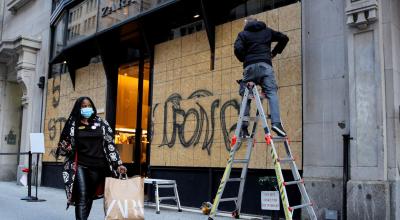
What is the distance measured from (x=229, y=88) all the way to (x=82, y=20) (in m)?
6.08

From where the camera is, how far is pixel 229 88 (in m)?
8.88

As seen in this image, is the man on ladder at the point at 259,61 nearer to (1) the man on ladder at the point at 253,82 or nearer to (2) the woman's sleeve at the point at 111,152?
(1) the man on ladder at the point at 253,82

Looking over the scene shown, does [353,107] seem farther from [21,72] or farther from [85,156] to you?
[21,72]

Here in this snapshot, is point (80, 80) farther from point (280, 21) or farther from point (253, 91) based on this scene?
point (253, 91)

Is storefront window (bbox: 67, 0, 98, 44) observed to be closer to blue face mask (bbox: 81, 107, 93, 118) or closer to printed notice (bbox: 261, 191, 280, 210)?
blue face mask (bbox: 81, 107, 93, 118)

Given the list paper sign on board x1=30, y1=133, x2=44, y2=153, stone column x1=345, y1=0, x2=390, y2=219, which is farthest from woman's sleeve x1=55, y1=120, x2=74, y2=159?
paper sign on board x1=30, y1=133, x2=44, y2=153

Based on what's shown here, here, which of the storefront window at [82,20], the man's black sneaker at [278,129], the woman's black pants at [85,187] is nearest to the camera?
the man's black sneaker at [278,129]

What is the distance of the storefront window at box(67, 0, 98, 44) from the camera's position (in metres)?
12.4

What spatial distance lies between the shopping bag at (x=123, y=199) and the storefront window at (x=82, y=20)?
7.30m

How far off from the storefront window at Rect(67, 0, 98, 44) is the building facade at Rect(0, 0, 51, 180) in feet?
8.28

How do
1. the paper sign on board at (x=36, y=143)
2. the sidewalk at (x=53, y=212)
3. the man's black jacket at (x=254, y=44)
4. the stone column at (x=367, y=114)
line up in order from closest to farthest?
the man's black jacket at (x=254, y=44) < the stone column at (x=367, y=114) < the sidewalk at (x=53, y=212) < the paper sign on board at (x=36, y=143)

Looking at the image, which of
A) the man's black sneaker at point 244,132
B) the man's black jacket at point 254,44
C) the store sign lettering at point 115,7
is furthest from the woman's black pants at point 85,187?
the store sign lettering at point 115,7

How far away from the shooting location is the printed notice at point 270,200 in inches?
233

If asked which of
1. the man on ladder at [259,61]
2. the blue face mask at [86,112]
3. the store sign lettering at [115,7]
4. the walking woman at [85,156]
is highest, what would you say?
the store sign lettering at [115,7]
